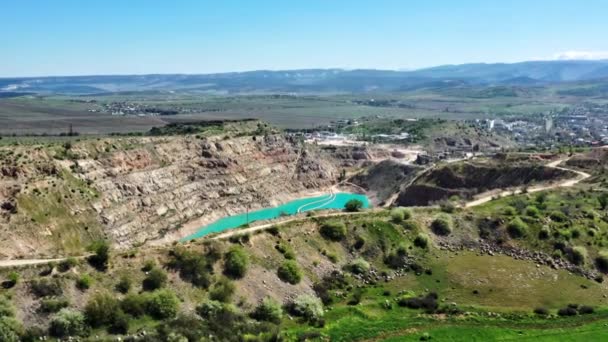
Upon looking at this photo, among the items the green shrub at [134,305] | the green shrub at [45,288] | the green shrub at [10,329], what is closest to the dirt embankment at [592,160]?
the green shrub at [134,305]

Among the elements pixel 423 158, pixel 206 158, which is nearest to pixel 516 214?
pixel 206 158

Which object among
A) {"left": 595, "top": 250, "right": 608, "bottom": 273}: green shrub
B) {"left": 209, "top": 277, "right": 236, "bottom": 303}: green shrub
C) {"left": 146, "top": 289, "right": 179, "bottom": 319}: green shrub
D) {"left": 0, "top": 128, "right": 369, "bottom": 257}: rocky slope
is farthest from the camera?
{"left": 0, "top": 128, "right": 369, "bottom": 257}: rocky slope

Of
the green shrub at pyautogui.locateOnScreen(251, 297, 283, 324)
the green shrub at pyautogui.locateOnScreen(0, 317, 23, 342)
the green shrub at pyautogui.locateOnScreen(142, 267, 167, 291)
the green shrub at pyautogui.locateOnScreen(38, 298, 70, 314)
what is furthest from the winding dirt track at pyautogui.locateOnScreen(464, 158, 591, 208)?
the green shrub at pyautogui.locateOnScreen(0, 317, 23, 342)

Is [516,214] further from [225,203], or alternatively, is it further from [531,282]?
[225,203]

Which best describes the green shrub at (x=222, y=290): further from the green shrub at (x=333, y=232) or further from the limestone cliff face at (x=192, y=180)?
the limestone cliff face at (x=192, y=180)

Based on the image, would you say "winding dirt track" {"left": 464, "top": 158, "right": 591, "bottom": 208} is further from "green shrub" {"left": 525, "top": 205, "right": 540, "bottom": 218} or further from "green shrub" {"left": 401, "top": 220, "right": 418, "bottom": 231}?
"green shrub" {"left": 401, "top": 220, "right": 418, "bottom": 231}

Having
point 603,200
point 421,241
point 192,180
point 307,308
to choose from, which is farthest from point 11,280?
point 192,180
